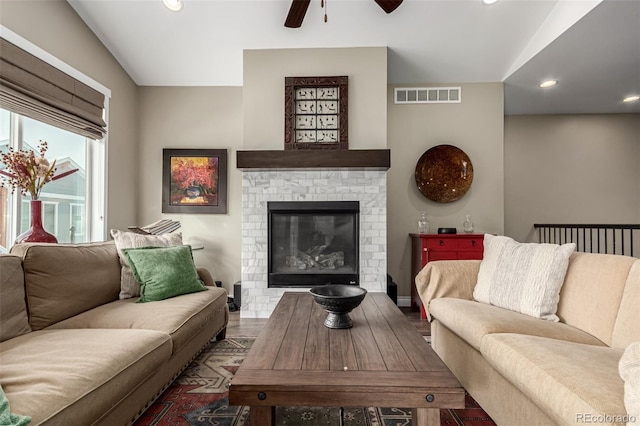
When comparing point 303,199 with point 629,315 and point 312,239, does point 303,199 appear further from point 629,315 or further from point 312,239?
point 629,315

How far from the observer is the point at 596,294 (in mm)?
1682

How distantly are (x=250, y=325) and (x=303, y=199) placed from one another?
139 centimetres

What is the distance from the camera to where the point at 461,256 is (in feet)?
11.6

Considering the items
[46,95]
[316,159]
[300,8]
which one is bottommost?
[316,159]

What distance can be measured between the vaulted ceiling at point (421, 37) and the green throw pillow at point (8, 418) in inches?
128

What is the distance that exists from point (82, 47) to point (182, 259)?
242cm

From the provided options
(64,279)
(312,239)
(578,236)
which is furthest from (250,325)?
(578,236)

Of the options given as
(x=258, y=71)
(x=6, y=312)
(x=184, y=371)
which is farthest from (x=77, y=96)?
(x=184, y=371)

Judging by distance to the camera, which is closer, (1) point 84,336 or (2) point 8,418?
(2) point 8,418

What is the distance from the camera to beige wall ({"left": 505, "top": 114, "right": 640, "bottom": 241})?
15.0 ft

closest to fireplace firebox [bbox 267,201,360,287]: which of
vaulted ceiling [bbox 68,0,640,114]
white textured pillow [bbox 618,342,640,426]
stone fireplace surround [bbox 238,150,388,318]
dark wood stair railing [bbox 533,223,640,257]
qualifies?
stone fireplace surround [bbox 238,150,388,318]

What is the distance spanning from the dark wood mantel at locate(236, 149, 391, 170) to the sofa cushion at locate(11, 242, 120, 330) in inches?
62.1

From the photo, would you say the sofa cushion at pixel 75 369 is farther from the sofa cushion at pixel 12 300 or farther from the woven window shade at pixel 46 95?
the woven window shade at pixel 46 95

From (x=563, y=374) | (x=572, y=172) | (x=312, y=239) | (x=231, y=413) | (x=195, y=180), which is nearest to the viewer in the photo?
(x=563, y=374)
